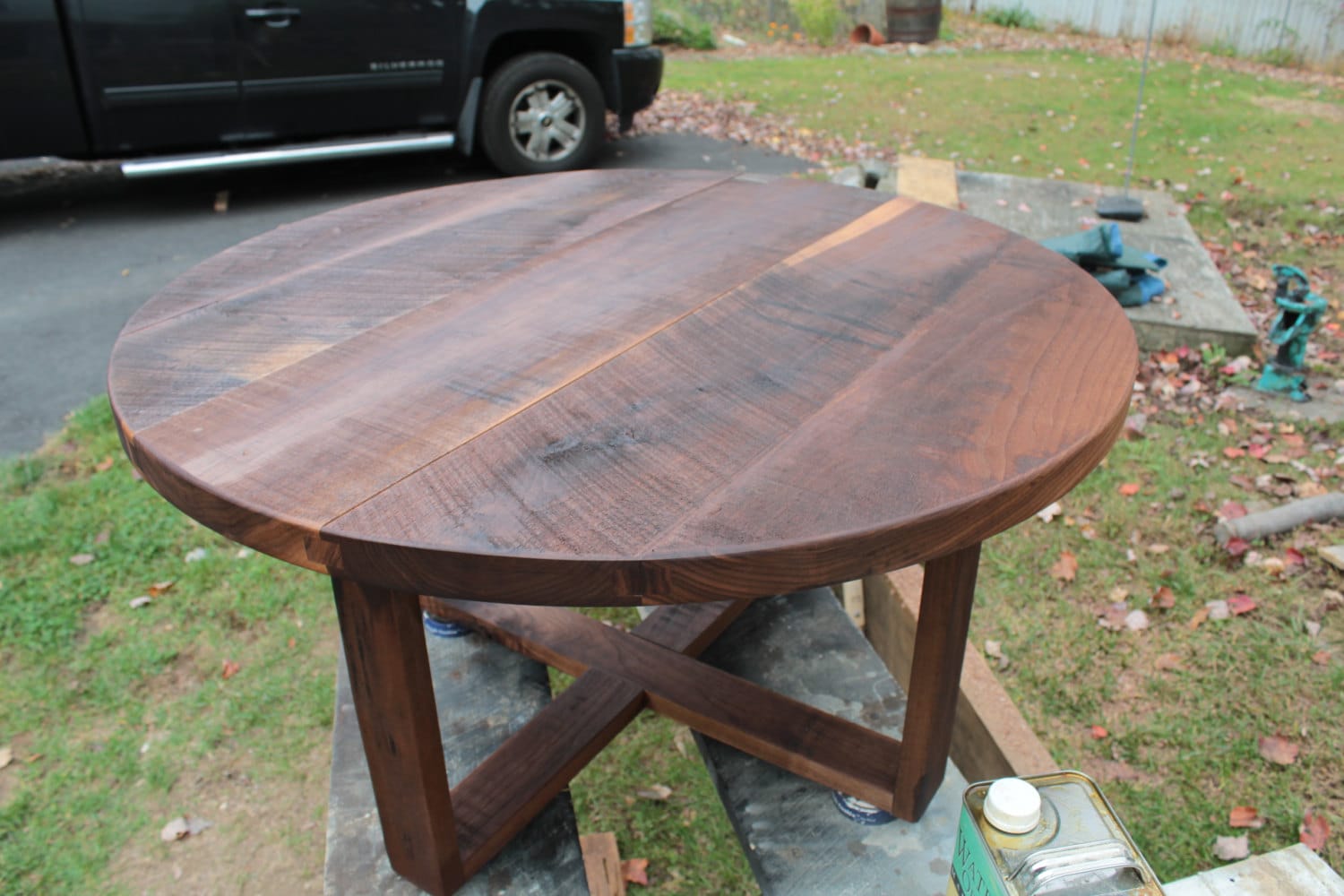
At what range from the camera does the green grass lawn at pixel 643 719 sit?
6.98 ft

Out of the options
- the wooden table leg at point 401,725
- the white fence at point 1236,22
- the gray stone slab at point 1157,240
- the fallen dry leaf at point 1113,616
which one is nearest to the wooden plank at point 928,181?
the gray stone slab at point 1157,240

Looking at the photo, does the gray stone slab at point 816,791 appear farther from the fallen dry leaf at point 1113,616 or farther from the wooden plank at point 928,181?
the wooden plank at point 928,181

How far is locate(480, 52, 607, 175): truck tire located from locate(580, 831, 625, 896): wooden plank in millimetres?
4772

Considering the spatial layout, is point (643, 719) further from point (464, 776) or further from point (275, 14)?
point (275, 14)

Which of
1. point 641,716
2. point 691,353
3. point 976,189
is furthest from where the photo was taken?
point 976,189

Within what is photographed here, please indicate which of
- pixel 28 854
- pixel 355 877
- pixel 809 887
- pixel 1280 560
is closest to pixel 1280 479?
pixel 1280 560

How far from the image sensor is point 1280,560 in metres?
2.83

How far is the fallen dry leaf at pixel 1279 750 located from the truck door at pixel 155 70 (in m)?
5.26

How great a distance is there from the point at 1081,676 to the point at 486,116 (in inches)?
187

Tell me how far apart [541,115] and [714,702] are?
16.5 feet

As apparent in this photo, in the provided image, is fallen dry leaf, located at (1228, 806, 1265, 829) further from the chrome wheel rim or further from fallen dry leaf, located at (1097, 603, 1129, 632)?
the chrome wheel rim

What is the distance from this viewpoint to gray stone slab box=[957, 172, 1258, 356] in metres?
3.95

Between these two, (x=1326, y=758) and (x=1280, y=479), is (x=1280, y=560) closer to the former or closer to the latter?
(x=1280, y=479)

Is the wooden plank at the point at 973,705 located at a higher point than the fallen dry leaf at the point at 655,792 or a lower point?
higher
